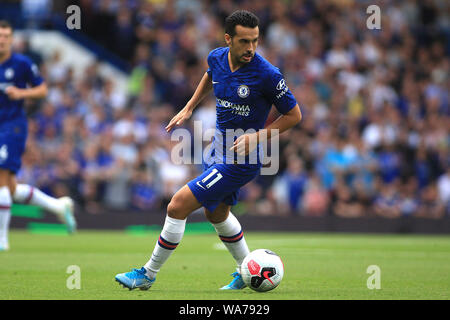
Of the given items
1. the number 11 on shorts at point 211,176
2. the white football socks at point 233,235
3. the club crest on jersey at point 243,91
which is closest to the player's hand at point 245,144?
the number 11 on shorts at point 211,176

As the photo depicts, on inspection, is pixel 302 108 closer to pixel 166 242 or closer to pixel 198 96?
pixel 198 96

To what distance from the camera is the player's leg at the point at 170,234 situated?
23.5 feet

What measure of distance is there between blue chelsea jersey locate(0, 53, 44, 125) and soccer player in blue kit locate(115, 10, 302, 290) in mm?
4368

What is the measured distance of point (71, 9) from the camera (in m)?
20.5

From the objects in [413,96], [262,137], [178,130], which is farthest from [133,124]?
[262,137]

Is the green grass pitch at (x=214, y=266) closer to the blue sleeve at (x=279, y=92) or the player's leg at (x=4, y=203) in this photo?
the player's leg at (x=4, y=203)

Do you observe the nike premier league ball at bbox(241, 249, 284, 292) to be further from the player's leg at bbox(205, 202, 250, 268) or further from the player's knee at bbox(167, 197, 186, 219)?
the player's knee at bbox(167, 197, 186, 219)

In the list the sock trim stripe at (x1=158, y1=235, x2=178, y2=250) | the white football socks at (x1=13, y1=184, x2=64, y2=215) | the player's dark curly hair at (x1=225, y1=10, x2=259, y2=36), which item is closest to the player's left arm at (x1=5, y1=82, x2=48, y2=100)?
the white football socks at (x1=13, y1=184, x2=64, y2=215)

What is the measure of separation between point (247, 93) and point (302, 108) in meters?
11.7

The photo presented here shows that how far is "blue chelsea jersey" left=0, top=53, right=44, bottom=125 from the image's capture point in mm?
11133

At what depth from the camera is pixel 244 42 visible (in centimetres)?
711

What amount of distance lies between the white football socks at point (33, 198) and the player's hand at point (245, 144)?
598 cm

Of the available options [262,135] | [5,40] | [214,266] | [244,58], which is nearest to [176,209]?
[262,135]

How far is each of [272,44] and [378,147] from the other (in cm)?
411
